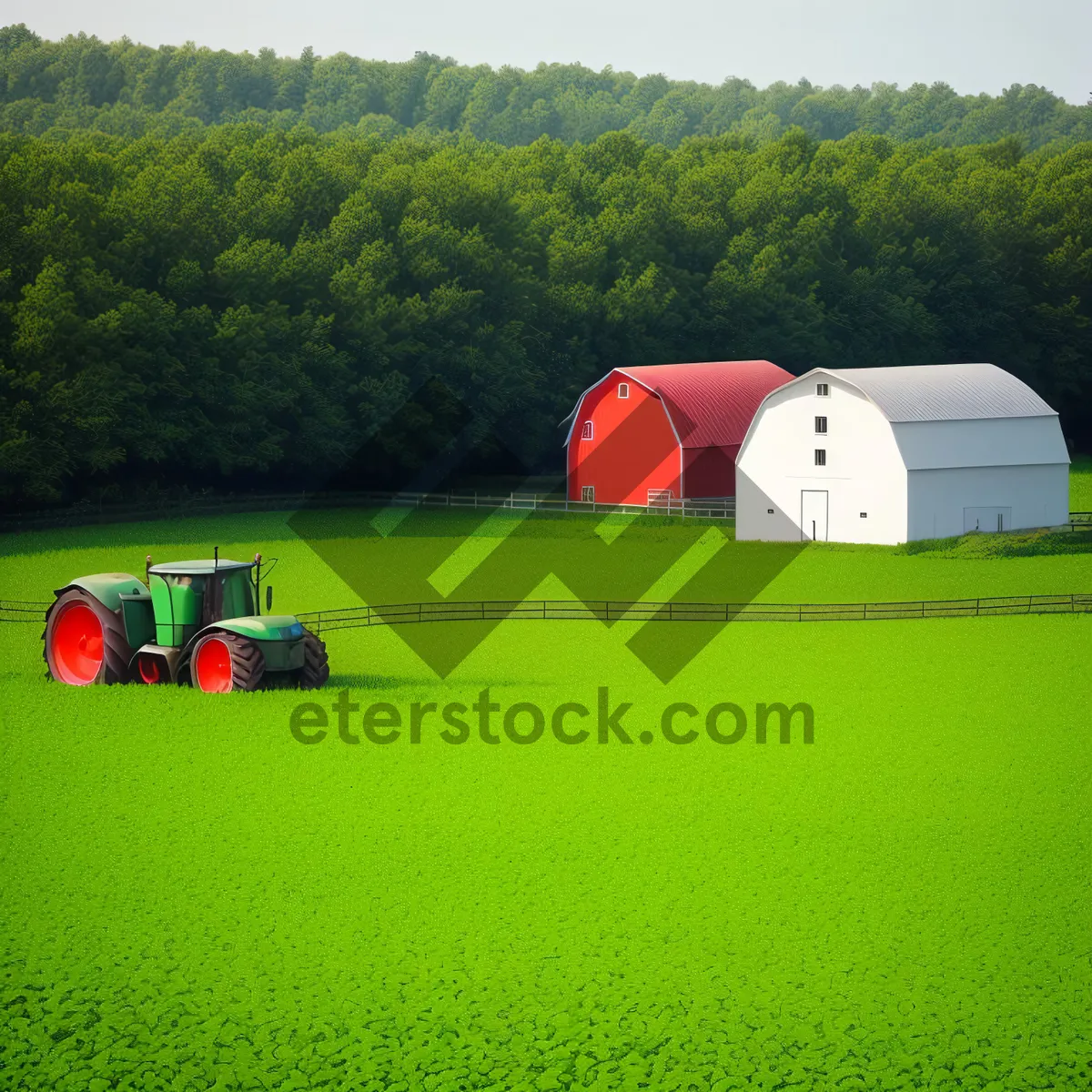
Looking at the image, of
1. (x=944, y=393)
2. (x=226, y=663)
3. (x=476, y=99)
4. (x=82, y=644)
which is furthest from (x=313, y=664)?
(x=476, y=99)

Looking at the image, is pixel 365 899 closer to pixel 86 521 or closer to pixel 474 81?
pixel 86 521

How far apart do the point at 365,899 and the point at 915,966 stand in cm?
644

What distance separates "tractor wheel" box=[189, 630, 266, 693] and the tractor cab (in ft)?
1.39

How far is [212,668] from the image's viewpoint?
30438 millimetres

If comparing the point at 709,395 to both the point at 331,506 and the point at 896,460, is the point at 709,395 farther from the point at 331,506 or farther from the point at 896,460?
the point at 331,506

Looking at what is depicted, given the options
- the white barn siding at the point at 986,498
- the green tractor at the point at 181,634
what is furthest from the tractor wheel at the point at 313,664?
the white barn siding at the point at 986,498

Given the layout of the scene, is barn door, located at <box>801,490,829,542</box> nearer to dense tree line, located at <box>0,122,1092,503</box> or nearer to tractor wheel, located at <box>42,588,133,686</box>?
dense tree line, located at <box>0,122,1092,503</box>

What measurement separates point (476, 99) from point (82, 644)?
15010 centimetres

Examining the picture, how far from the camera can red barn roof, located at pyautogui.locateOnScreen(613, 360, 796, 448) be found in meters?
62.1

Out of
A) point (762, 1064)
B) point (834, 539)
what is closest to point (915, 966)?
point (762, 1064)

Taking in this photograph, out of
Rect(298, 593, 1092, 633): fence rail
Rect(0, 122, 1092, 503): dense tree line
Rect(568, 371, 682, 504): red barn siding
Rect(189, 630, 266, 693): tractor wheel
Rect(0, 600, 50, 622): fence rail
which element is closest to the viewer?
Rect(189, 630, 266, 693): tractor wheel

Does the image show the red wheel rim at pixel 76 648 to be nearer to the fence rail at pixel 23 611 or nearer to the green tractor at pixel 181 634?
the green tractor at pixel 181 634

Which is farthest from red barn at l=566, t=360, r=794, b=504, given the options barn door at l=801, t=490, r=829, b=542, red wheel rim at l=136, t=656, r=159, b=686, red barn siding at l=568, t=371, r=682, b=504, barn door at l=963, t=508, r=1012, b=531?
red wheel rim at l=136, t=656, r=159, b=686

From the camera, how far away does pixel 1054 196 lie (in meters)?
91.9
